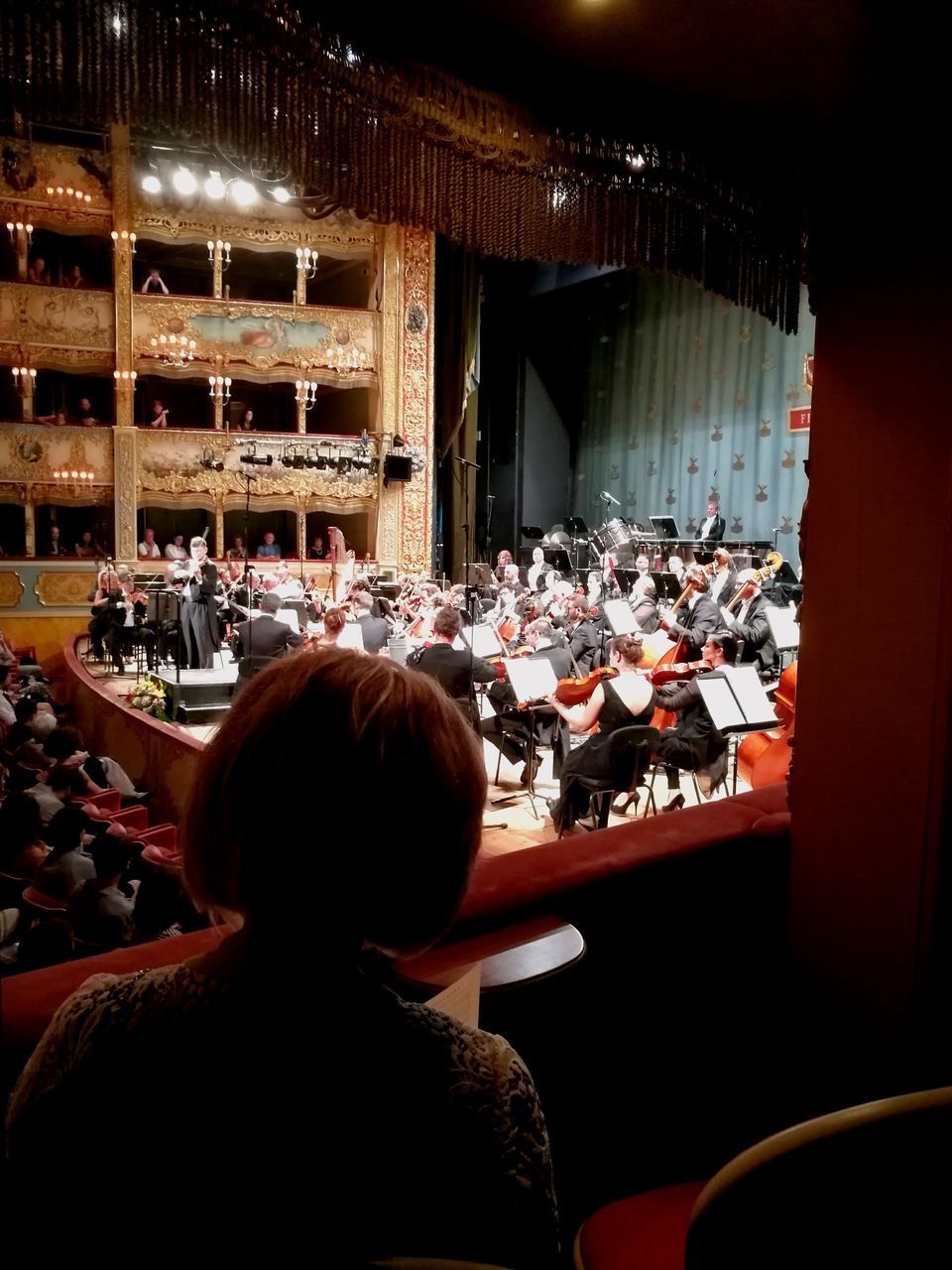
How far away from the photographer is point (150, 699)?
952 cm

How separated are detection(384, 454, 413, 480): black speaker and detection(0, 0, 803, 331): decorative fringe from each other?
1443 centimetres

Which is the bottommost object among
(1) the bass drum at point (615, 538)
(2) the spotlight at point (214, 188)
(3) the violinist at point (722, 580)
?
(3) the violinist at point (722, 580)

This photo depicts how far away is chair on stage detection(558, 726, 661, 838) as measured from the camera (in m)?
5.45

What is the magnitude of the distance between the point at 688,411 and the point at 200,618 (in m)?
11.3

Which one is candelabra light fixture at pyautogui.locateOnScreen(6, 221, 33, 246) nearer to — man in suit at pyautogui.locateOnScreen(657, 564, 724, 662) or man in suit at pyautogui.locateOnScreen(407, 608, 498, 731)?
man in suit at pyautogui.locateOnScreen(407, 608, 498, 731)

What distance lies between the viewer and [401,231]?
56.1 ft

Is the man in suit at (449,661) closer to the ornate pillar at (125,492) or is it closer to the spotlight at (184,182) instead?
the ornate pillar at (125,492)

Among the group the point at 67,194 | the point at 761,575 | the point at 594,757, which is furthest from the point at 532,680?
the point at 67,194

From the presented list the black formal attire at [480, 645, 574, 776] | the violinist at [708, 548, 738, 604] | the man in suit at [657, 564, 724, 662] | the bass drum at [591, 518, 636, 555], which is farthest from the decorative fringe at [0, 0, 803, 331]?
the bass drum at [591, 518, 636, 555]

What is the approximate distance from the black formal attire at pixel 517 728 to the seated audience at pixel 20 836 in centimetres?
343

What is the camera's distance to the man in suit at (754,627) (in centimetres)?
875

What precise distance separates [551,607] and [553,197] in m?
8.70

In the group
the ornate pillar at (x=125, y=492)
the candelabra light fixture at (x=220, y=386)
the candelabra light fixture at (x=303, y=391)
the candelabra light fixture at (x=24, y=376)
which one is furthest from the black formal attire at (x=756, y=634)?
the candelabra light fixture at (x=24, y=376)

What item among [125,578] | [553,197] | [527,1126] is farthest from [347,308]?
[527,1126]
